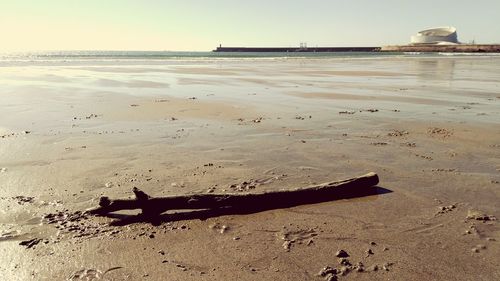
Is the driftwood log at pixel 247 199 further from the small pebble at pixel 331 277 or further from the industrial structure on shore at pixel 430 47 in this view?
the industrial structure on shore at pixel 430 47

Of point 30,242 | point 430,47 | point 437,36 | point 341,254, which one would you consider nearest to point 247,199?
point 341,254

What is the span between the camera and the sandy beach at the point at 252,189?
3.19 m

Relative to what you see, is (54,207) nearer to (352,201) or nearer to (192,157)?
(192,157)

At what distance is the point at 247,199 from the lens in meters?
4.28

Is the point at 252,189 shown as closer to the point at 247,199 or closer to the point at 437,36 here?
the point at 247,199

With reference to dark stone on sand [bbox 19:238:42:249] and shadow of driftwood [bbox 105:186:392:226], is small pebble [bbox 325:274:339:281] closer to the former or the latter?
shadow of driftwood [bbox 105:186:392:226]

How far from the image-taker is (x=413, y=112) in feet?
34.1

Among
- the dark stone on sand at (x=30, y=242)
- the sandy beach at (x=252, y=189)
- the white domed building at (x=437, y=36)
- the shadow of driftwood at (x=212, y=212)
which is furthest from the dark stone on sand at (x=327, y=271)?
the white domed building at (x=437, y=36)

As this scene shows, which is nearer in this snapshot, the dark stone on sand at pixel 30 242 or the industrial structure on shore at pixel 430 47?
the dark stone on sand at pixel 30 242

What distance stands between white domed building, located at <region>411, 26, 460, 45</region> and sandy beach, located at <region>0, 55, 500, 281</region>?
127m

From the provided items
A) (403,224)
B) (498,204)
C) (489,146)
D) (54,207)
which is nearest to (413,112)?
(489,146)

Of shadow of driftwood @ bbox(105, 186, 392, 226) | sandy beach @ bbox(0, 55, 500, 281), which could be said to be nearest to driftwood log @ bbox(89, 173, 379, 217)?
shadow of driftwood @ bbox(105, 186, 392, 226)

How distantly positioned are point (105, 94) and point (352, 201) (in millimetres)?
11354

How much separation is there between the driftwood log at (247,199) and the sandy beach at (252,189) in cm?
11
